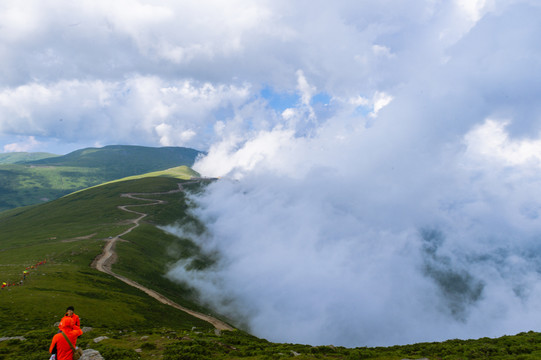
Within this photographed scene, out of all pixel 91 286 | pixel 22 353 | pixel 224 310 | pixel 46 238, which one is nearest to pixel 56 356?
pixel 22 353

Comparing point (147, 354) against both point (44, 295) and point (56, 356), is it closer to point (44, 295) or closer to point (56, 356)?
point (56, 356)

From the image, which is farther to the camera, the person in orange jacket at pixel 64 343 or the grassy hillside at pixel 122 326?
the grassy hillside at pixel 122 326

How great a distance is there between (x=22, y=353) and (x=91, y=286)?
63778mm

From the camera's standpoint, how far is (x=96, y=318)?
2462 inches

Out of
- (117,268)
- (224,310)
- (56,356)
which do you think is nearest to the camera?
(56,356)

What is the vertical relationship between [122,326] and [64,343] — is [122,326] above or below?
above

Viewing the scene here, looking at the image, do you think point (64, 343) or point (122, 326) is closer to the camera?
point (64, 343)

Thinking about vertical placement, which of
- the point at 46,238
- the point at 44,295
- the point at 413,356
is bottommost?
the point at 413,356

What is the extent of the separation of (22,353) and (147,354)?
1493 centimetres

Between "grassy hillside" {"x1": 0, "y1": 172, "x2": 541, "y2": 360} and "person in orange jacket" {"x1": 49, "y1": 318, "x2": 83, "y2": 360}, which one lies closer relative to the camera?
"person in orange jacket" {"x1": 49, "y1": 318, "x2": 83, "y2": 360}

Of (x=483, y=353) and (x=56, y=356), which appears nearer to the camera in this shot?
(x=56, y=356)

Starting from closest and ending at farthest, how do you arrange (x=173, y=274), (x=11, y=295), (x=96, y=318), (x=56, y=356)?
(x=56, y=356) → (x=96, y=318) → (x=11, y=295) → (x=173, y=274)

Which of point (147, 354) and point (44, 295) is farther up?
point (44, 295)

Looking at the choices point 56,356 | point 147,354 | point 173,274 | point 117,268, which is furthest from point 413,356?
point 173,274
